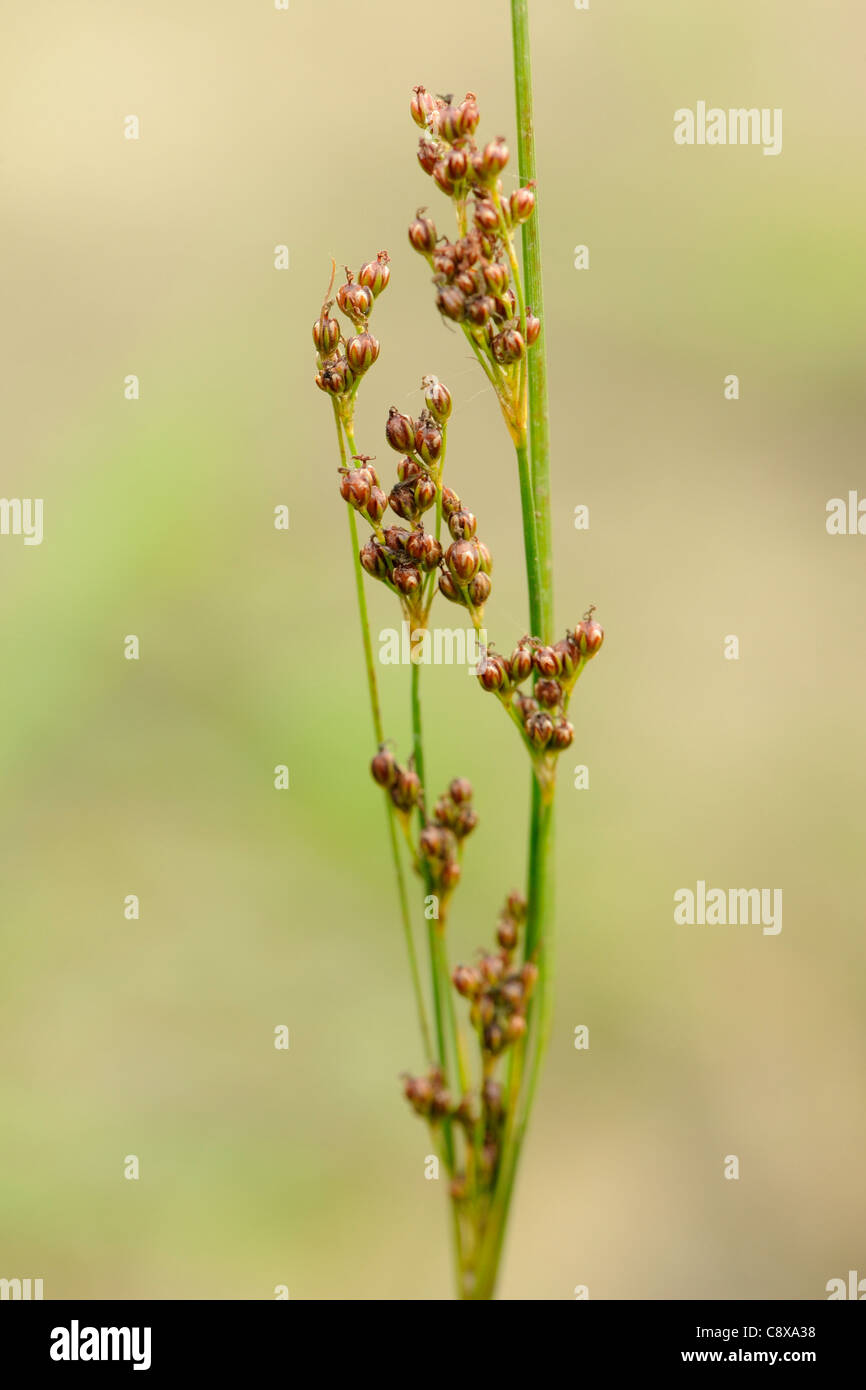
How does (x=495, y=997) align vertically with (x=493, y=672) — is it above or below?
below

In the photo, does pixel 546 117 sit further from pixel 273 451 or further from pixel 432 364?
pixel 273 451

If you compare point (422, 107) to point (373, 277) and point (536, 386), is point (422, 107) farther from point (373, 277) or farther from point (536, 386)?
point (536, 386)

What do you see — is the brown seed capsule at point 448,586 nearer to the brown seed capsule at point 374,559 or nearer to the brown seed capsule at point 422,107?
the brown seed capsule at point 374,559

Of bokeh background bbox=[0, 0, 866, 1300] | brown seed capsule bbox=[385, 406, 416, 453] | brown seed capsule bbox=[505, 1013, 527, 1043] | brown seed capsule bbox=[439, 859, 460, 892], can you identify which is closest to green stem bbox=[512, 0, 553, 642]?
brown seed capsule bbox=[385, 406, 416, 453]

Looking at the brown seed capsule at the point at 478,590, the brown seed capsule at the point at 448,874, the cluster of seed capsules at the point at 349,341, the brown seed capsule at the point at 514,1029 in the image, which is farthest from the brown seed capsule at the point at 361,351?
the brown seed capsule at the point at 514,1029

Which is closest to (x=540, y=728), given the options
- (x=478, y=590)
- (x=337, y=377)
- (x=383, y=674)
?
(x=478, y=590)

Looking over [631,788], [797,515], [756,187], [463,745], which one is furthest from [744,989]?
[756,187]

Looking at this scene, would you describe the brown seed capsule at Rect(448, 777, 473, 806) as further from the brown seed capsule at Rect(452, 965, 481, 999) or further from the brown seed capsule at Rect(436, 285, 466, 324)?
the brown seed capsule at Rect(436, 285, 466, 324)
